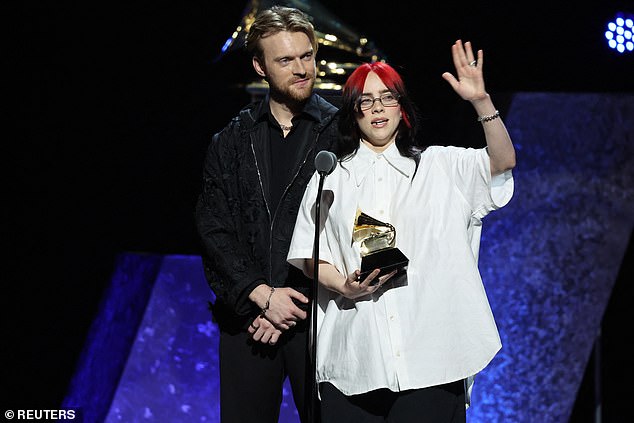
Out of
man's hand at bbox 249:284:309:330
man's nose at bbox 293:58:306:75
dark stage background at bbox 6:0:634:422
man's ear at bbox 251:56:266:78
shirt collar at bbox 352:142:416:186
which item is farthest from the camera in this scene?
dark stage background at bbox 6:0:634:422

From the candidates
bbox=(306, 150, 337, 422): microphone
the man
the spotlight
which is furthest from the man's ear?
the spotlight

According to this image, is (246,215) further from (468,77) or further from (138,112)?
(138,112)

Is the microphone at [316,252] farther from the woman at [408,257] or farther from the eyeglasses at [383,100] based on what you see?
the eyeglasses at [383,100]

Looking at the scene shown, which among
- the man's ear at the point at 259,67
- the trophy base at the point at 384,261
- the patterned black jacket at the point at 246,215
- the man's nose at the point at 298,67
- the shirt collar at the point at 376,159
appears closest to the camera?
the trophy base at the point at 384,261

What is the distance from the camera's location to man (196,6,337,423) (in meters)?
2.45

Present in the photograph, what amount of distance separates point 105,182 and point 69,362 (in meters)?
0.75

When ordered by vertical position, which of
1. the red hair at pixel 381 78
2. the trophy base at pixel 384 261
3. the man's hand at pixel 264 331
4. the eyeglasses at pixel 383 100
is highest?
the red hair at pixel 381 78

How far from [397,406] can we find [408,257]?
1.28 feet

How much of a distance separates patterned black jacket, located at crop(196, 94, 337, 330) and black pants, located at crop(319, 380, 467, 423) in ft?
1.41

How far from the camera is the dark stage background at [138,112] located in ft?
10.2

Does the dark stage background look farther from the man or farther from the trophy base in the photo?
the trophy base

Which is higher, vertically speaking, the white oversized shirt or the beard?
the beard

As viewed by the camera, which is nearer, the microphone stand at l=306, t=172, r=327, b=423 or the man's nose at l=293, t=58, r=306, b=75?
the microphone stand at l=306, t=172, r=327, b=423

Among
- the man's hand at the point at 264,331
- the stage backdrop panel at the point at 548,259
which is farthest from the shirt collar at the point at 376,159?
the stage backdrop panel at the point at 548,259
